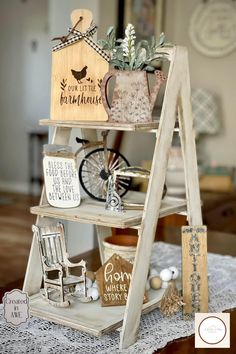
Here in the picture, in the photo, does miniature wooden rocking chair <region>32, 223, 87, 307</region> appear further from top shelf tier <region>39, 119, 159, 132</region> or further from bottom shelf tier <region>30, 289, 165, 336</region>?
top shelf tier <region>39, 119, 159, 132</region>

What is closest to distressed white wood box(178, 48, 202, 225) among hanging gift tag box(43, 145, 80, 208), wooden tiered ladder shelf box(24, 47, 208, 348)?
wooden tiered ladder shelf box(24, 47, 208, 348)

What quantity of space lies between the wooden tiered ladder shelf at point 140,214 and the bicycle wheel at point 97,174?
6 cm

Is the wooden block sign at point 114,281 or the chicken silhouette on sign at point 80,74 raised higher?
the chicken silhouette on sign at point 80,74

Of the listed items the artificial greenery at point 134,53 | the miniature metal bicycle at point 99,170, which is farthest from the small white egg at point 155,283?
the artificial greenery at point 134,53

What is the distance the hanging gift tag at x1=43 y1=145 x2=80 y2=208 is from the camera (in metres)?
1.34

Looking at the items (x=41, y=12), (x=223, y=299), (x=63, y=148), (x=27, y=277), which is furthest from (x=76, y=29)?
(x=41, y=12)

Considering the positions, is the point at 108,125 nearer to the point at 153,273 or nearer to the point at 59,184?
the point at 59,184

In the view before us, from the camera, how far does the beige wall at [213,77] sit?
459 centimetres

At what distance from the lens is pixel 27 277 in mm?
1394

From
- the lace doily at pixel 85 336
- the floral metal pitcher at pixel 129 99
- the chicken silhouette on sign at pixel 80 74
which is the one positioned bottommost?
the lace doily at pixel 85 336

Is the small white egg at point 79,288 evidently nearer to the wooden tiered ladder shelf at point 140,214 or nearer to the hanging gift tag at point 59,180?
the wooden tiered ladder shelf at point 140,214

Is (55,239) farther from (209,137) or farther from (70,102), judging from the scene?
(209,137)

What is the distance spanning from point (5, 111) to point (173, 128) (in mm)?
5263

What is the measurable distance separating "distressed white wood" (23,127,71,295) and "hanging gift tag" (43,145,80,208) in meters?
0.04
